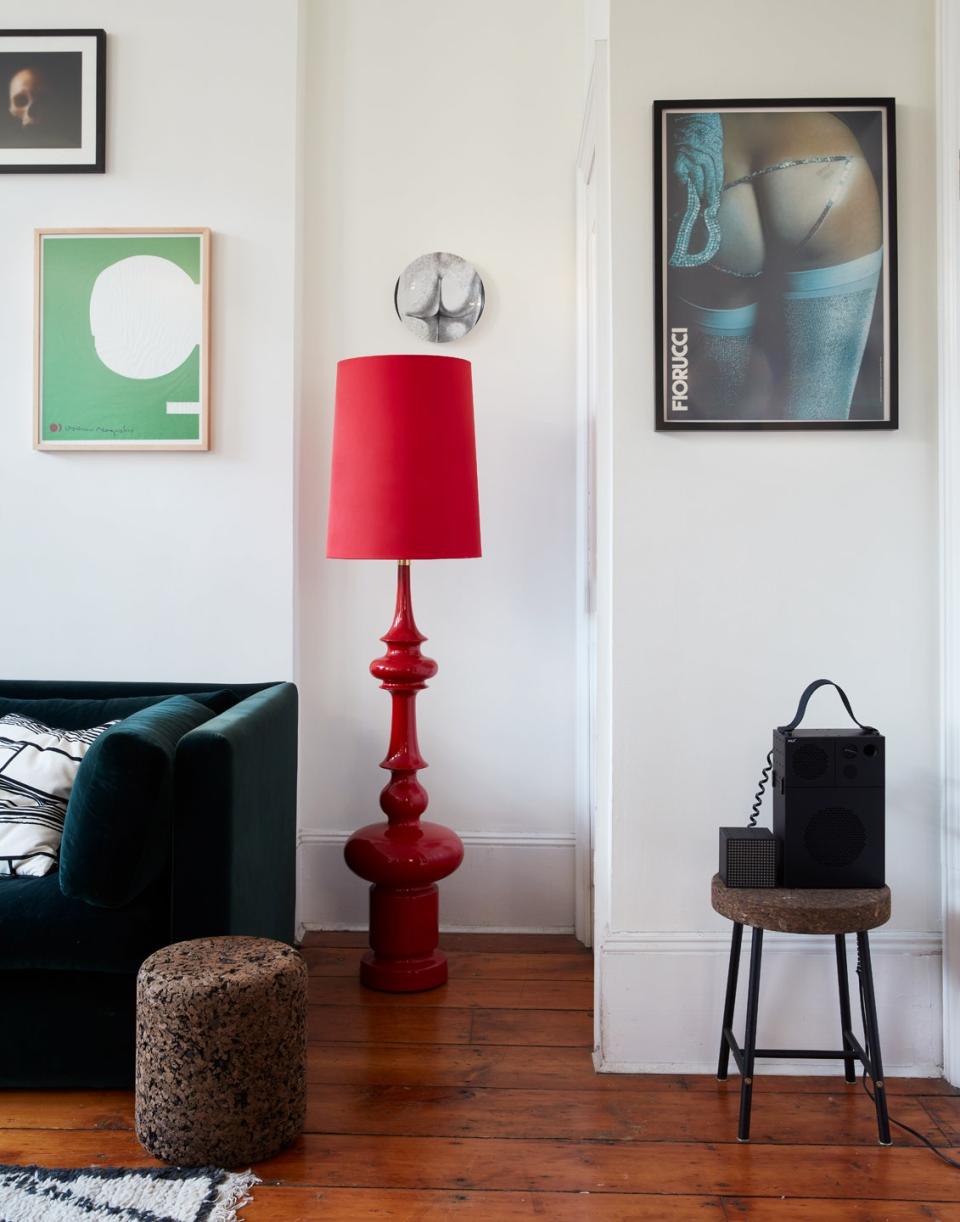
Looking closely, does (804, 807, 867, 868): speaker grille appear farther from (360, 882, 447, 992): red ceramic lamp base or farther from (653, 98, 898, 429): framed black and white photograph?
(360, 882, 447, 992): red ceramic lamp base

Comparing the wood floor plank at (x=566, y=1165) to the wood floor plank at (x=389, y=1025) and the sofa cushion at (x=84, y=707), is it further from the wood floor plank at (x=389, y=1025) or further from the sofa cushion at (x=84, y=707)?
the sofa cushion at (x=84, y=707)

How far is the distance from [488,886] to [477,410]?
1.42 metres

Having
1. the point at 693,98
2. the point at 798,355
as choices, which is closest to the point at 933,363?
the point at 798,355

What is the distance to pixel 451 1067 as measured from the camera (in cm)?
227

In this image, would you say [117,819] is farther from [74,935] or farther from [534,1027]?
[534,1027]

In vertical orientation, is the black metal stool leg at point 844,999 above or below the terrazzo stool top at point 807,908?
below

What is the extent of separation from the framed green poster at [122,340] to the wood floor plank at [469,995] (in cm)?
153

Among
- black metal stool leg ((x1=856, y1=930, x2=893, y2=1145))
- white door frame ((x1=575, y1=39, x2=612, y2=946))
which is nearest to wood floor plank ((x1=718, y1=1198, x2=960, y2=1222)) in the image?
black metal stool leg ((x1=856, y1=930, x2=893, y2=1145))

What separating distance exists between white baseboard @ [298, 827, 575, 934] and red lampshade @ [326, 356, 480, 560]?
101 cm

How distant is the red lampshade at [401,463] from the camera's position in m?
2.57

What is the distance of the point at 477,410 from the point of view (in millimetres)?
3129

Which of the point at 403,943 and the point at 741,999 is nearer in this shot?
the point at 741,999

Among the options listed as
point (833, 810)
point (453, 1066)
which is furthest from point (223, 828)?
point (833, 810)

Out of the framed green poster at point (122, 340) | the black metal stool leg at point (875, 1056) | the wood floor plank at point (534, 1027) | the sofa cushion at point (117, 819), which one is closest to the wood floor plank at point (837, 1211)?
the black metal stool leg at point (875, 1056)
